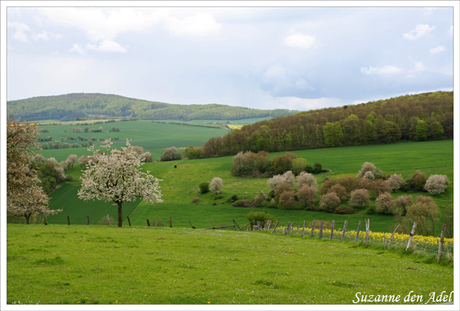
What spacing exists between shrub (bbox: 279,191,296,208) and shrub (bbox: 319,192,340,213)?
741cm

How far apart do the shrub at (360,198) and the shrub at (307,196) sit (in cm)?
924

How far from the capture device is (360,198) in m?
76.2

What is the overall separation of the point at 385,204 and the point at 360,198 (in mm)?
6435

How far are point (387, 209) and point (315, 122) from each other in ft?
278

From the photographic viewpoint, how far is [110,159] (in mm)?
35594

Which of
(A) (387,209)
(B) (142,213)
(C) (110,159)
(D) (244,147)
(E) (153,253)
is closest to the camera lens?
(E) (153,253)

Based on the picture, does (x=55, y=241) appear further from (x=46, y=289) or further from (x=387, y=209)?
(x=387, y=209)

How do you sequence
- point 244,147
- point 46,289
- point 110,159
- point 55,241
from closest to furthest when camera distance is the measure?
1. point 46,289
2. point 55,241
3. point 110,159
4. point 244,147

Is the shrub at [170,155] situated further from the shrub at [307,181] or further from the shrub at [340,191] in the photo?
the shrub at [340,191]

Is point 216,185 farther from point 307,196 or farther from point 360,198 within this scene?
point 360,198

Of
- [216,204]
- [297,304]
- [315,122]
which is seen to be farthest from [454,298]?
[315,122]

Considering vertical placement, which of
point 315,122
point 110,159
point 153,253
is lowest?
point 153,253

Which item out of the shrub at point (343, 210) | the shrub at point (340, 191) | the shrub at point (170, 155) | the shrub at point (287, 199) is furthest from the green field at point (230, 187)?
the shrub at point (170, 155)

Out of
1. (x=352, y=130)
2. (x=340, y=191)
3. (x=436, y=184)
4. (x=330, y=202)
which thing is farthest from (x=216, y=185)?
(x=352, y=130)
